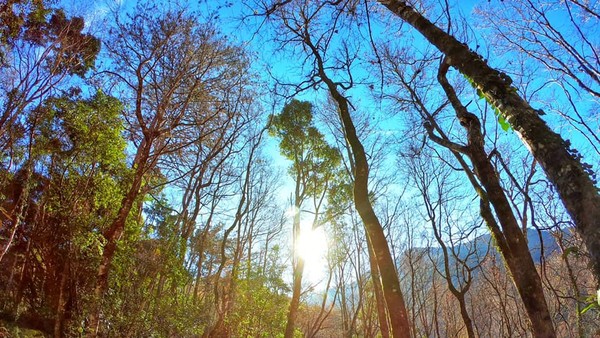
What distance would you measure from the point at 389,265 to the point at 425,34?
2.70 m

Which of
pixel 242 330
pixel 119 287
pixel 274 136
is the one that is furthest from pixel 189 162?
pixel 242 330

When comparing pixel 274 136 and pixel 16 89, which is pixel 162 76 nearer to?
pixel 16 89

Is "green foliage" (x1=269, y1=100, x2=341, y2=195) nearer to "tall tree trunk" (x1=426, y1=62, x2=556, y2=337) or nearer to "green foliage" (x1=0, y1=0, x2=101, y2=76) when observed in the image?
"green foliage" (x1=0, y1=0, x2=101, y2=76)

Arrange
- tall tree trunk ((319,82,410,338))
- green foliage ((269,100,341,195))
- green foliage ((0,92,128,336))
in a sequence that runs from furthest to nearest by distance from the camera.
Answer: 1. green foliage ((269,100,341,195))
2. green foliage ((0,92,128,336))
3. tall tree trunk ((319,82,410,338))

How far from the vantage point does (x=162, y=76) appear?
9023 millimetres

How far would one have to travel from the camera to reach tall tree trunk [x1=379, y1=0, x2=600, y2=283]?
1670mm

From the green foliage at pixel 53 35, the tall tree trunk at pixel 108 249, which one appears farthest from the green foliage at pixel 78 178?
the green foliage at pixel 53 35

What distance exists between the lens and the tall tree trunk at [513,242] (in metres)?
2.98

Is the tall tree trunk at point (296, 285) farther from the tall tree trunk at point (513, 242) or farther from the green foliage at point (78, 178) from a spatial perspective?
the tall tree trunk at point (513, 242)

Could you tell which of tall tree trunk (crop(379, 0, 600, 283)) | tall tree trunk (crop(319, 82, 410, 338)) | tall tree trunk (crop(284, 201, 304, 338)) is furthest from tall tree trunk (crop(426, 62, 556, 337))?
tall tree trunk (crop(284, 201, 304, 338))

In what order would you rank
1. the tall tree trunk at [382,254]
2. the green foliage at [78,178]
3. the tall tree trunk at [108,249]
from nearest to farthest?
the tall tree trunk at [382,254]
the tall tree trunk at [108,249]
the green foliage at [78,178]

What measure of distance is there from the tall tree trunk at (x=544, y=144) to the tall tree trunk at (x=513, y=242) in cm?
70

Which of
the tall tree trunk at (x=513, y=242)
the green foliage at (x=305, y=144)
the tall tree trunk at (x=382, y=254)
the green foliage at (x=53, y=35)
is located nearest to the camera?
the tall tree trunk at (x=513, y=242)

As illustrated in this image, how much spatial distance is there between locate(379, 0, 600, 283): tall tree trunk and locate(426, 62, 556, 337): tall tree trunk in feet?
2.28
